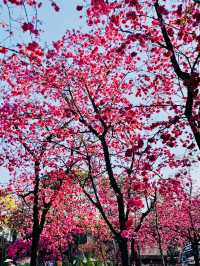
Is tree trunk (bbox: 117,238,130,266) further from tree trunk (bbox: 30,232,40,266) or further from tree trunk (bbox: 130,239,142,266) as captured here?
tree trunk (bbox: 130,239,142,266)

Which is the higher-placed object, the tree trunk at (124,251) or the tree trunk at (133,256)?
the tree trunk at (133,256)

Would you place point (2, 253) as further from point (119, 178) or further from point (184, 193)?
point (119, 178)

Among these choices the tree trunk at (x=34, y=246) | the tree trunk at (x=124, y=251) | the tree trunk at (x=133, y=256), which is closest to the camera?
the tree trunk at (x=124, y=251)

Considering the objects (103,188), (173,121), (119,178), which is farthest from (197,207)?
(173,121)

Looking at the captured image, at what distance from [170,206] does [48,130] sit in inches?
974

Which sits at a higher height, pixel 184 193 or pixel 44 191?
pixel 184 193

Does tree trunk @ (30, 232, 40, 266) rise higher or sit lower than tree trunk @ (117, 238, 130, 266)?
higher

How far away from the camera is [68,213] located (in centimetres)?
3603

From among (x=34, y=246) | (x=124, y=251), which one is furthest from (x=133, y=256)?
(x=124, y=251)

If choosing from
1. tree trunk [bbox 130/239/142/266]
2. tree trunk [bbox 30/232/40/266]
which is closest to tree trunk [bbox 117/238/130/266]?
tree trunk [bbox 30/232/40/266]

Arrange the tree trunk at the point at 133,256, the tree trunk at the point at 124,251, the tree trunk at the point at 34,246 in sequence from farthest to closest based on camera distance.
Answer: the tree trunk at the point at 133,256
the tree trunk at the point at 34,246
the tree trunk at the point at 124,251

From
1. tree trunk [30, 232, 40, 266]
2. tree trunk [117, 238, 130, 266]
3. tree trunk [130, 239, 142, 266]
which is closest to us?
tree trunk [117, 238, 130, 266]

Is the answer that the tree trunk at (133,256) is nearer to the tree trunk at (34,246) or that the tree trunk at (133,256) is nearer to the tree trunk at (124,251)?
the tree trunk at (34,246)

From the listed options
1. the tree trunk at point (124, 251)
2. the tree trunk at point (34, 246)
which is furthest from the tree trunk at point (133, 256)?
the tree trunk at point (124, 251)
